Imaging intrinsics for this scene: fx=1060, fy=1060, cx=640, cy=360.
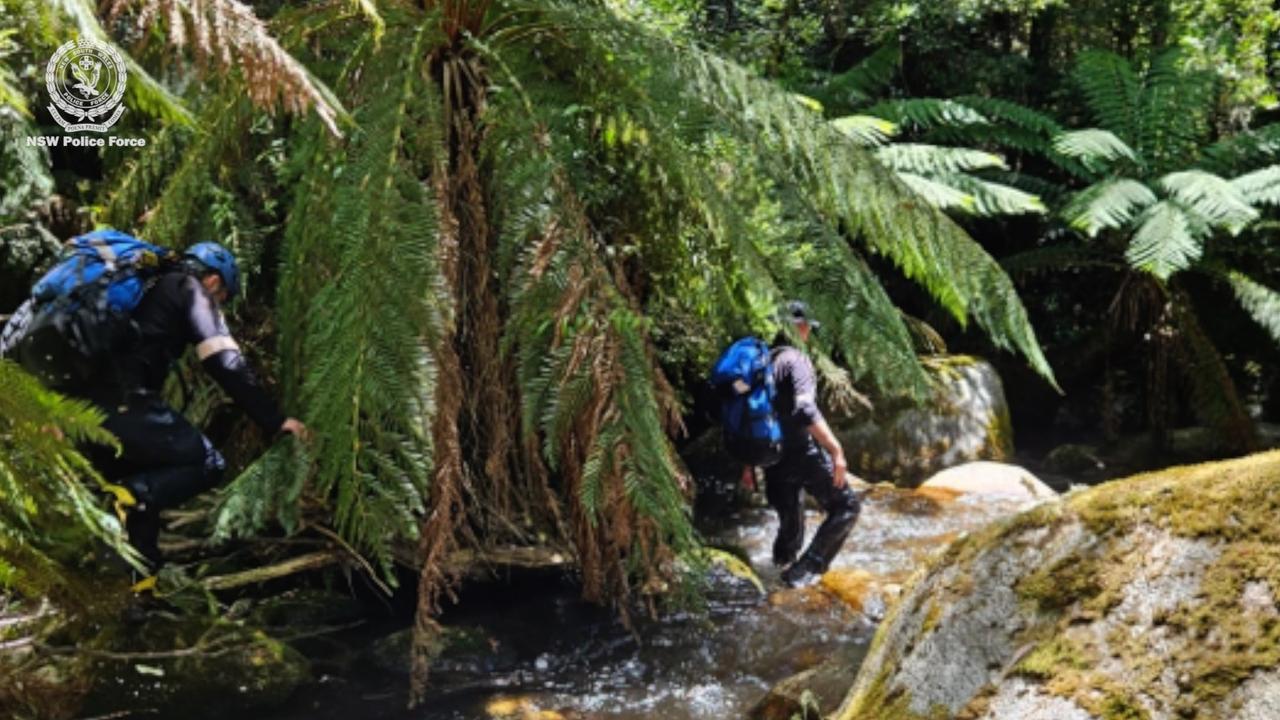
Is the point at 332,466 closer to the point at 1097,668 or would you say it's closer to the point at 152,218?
the point at 152,218

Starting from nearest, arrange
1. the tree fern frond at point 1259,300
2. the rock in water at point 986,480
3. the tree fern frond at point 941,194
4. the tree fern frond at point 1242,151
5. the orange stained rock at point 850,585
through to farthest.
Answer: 1. the orange stained rock at point 850,585
2. the rock in water at point 986,480
3. the tree fern frond at point 941,194
4. the tree fern frond at point 1259,300
5. the tree fern frond at point 1242,151

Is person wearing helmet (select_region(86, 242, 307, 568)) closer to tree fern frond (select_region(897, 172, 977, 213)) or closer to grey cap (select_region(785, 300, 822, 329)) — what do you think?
grey cap (select_region(785, 300, 822, 329))

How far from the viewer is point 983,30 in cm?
976

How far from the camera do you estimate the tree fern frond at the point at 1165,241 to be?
259 inches

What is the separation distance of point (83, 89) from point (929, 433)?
536cm

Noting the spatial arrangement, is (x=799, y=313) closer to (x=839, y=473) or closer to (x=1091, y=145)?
(x=839, y=473)

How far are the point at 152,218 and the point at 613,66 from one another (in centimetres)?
160

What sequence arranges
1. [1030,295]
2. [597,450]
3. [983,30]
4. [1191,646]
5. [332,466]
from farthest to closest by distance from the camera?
[983,30] < [1030,295] < [597,450] < [332,466] < [1191,646]

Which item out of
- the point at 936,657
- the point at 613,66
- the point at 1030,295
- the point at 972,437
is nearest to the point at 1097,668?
the point at 936,657

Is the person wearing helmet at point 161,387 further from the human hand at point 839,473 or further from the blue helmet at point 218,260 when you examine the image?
the human hand at point 839,473

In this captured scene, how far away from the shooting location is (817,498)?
4930mm

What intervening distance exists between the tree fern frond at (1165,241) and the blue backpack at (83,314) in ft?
18.9

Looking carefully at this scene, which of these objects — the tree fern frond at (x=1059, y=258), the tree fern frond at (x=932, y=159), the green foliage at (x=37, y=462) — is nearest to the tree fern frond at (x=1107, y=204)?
the tree fern frond at (x=1059, y=258)

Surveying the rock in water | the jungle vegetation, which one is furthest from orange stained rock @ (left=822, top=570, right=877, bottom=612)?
the rock in water
